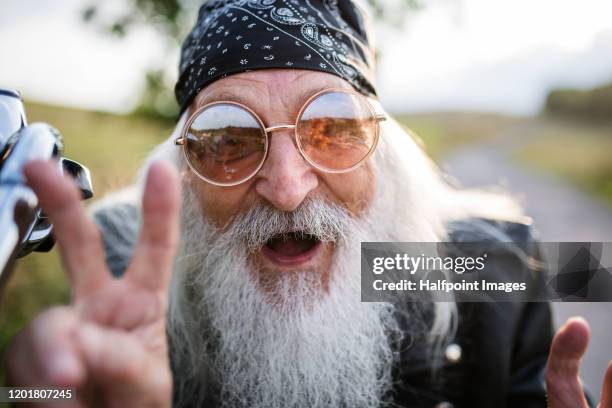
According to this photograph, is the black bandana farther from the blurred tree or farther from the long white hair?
the blurred tree

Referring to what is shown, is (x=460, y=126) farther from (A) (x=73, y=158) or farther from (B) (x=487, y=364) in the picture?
(B) (x=487, y=364)

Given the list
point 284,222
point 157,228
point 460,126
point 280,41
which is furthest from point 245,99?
point 460,126

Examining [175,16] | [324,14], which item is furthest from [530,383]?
[175,16]

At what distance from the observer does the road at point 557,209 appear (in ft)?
13.3

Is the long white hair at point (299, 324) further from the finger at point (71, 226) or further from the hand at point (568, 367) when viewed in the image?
the finger at point (71, 226)

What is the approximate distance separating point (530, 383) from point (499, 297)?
0.50m

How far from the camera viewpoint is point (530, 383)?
2270 millimetres

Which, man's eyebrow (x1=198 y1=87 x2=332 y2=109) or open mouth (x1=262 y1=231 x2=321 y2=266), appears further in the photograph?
open mouth (x1=262 y1=231 x2=321 y2=266)

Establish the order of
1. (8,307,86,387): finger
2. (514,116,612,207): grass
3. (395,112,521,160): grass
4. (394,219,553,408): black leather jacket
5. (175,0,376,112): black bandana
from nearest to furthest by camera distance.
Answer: (8,307,86,387): finger, (175,0,376,112): black bandana, (394,219,553,408): black leather jacket, (514,116,612,207): grass, (395,112,521,160): grass

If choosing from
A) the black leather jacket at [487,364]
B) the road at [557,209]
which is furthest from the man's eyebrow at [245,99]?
the road at [557,209]

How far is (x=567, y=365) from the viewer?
1.41 m

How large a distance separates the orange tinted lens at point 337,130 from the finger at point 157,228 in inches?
34.1

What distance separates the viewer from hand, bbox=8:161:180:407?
948 mm

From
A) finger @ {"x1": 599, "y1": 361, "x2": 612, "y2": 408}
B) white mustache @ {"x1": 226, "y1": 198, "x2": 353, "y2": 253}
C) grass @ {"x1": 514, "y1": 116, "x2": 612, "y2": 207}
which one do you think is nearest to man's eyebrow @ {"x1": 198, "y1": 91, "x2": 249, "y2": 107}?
white mustache @ {"x1": 226, "y1": 198, "x2": 353, "y2": 253}
